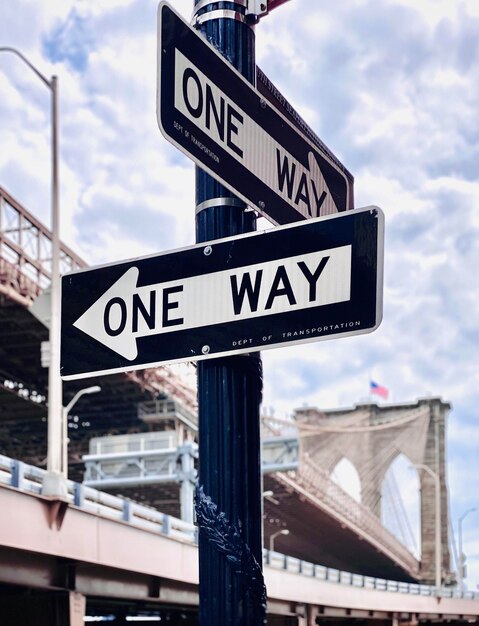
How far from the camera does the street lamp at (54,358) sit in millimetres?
23156

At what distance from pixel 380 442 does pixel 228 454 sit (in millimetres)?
108795

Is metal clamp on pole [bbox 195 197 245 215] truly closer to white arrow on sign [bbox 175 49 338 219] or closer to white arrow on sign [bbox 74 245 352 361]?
white arrow on sign [bbox 175 49 338 219]

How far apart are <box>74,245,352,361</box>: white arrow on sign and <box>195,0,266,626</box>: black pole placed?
0.28 metres

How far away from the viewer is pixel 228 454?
15.0ft

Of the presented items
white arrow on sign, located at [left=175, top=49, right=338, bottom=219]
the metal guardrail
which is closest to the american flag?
the metal guardrail

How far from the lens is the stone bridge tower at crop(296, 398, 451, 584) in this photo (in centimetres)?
A: 10700

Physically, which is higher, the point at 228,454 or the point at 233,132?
the point at 233,132

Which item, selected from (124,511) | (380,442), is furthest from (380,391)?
(124,511)

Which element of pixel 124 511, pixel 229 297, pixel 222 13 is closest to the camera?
pixel 229 297

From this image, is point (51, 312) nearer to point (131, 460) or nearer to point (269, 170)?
point (269, 170)

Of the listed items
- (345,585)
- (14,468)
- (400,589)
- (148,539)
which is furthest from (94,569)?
(400,589)

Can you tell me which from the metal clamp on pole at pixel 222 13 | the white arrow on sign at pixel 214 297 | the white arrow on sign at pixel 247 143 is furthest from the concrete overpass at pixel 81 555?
the white arrow on sign at pixel 214 297

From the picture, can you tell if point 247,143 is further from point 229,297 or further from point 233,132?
point 229,297

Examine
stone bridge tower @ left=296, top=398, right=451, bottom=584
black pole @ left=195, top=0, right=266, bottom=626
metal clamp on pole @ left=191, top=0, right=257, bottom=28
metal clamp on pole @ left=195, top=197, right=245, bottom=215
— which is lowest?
black pole @ left=195, top=0, right=266, bottom=626
